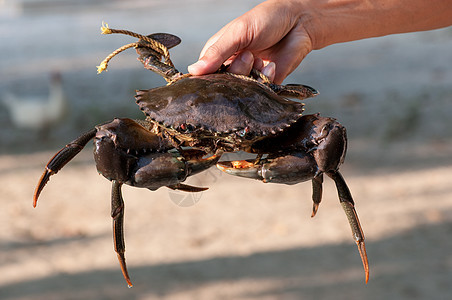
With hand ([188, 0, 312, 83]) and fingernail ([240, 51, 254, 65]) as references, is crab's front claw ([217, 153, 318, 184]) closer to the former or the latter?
hand ([188, 0, 312, 83])

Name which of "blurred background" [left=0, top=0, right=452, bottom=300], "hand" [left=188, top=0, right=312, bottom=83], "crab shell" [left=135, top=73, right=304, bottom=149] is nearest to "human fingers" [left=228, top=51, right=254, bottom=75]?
"hand" [left=188, top=0, right=312, bottom=83]

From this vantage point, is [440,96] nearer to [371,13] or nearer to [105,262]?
[105,262]

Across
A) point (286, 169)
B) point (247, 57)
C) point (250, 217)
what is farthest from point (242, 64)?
point (250, 217)

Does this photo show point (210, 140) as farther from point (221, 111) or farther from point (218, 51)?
point (218, 51)

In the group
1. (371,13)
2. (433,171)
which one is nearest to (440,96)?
(433,171)

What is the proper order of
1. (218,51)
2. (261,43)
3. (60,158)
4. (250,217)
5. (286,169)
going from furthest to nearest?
(250,217), (261,43), (218,51), (60,158), (286,169)

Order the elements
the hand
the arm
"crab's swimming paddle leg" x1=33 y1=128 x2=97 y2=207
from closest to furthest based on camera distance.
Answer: "crab's swimming paddle leg" x1=33 y1=128 x2=97 y2=207 → the hand → the arm
